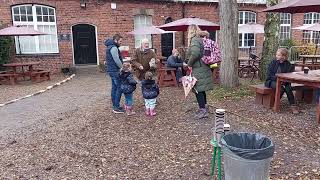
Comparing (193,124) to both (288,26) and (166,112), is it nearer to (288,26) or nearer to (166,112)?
(166,112)

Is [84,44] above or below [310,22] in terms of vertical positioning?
below

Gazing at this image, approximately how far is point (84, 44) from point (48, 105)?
801 cm

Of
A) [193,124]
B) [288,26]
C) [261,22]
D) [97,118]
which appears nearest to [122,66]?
[97,118]

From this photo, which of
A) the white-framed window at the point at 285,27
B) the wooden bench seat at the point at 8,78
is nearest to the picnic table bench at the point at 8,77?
the wooden bench seat at the point at 8,78

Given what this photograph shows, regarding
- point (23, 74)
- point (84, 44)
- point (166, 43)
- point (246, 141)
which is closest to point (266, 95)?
point (246, 141)

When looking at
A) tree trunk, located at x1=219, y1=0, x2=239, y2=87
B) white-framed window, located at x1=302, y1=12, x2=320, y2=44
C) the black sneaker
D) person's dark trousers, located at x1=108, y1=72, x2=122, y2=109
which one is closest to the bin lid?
person's dark trousers, located at x1=108, y1=72, x2=122, y2=109

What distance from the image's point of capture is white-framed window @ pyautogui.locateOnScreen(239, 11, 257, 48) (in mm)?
20453

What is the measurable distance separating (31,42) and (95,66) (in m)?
3.00

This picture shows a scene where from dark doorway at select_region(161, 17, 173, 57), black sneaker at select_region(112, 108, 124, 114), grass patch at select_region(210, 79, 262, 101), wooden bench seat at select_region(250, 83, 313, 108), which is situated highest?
dark doorway at select_region(161, 17, 173, 57)

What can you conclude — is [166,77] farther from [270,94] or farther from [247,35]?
[247,35]

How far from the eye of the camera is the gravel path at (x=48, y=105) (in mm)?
6844

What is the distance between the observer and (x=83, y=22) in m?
15.8

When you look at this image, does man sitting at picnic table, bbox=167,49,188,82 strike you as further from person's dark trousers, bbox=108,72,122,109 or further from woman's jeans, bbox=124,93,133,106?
woman's jeans, bbox=124,93,133,106

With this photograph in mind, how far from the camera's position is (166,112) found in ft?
23.8
